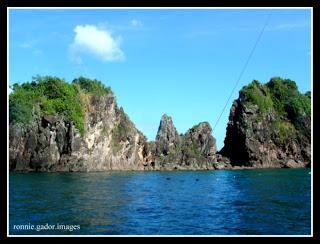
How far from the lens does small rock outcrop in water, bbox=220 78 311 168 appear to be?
135625mm

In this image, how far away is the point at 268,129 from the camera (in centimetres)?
14212

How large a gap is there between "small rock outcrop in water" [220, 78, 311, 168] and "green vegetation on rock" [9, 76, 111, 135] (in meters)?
52.9

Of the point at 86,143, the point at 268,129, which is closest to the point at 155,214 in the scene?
the point at 86,143

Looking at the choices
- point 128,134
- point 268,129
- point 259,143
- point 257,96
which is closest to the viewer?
point 128,134

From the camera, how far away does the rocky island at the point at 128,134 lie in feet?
305

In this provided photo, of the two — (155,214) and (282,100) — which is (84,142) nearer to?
(155,214)

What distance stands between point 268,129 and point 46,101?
7242 centimetres

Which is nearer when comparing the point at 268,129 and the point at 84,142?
the point at 84,142

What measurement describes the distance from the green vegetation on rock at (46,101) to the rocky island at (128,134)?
20cm

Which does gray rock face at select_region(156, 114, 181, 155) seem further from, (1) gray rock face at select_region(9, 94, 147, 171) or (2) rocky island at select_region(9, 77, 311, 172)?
(1) gray rock face at select_region(9, 94, 147, 171)

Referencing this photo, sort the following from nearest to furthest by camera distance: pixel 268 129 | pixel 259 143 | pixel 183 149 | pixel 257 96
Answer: pixel 259 143, pixel 183 149, pixel 268 129, pixel 257 96

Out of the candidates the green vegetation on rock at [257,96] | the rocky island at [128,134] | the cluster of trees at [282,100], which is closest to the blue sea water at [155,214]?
the rocky island at [128,134]
